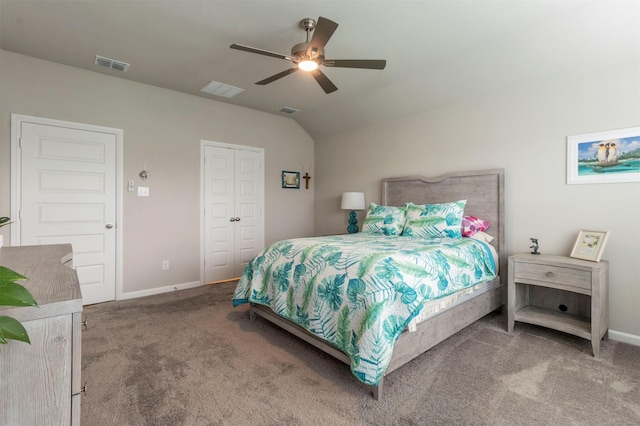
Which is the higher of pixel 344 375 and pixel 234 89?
pixel 234 89

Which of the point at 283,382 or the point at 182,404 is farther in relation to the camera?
the point at 283,382

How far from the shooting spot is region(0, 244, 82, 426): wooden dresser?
0.77 m

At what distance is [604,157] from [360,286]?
8.24 feet

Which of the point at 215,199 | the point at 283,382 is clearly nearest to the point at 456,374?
the point at 283,382

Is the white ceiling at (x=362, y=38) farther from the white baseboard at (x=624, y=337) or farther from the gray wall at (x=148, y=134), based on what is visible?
the white baseboard at (x=624, y=337)

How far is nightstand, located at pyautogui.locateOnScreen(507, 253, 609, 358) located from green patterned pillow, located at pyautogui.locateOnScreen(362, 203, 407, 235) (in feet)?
3.89

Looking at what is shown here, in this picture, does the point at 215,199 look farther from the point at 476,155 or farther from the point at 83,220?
the point at 476,155

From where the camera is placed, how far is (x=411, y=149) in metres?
4.12

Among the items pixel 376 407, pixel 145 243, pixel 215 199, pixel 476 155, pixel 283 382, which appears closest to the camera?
pixel 376 407

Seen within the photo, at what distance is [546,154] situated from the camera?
296 cm

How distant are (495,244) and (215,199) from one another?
365 centimetres

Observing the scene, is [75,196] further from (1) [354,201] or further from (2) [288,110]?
(1) [354,201]

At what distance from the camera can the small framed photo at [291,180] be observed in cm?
522

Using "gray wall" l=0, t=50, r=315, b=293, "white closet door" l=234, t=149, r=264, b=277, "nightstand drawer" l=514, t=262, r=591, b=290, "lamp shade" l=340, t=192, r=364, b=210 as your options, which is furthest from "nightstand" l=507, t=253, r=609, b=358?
"gray wall" l=0, t=50, r=315, b=293
